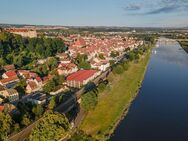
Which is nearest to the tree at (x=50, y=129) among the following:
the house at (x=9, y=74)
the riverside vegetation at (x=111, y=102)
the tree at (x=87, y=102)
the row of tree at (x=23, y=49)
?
the riverside vegetation at (x=111, y=102)

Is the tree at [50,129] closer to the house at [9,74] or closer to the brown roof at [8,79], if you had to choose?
the brown roof at [8,79]

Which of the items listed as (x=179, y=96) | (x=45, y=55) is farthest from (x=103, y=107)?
(x=45, y=55)

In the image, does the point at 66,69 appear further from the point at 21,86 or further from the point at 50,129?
the point at 50,129

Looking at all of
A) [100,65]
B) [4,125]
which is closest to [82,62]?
[100,65]

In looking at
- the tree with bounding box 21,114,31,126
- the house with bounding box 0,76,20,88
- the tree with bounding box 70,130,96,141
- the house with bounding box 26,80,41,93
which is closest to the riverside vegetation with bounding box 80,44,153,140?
the tree with bounding box 70,130,96,141

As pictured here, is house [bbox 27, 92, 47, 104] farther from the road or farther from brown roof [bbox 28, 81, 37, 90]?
the road

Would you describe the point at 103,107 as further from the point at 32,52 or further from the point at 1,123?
the point at 32,52
